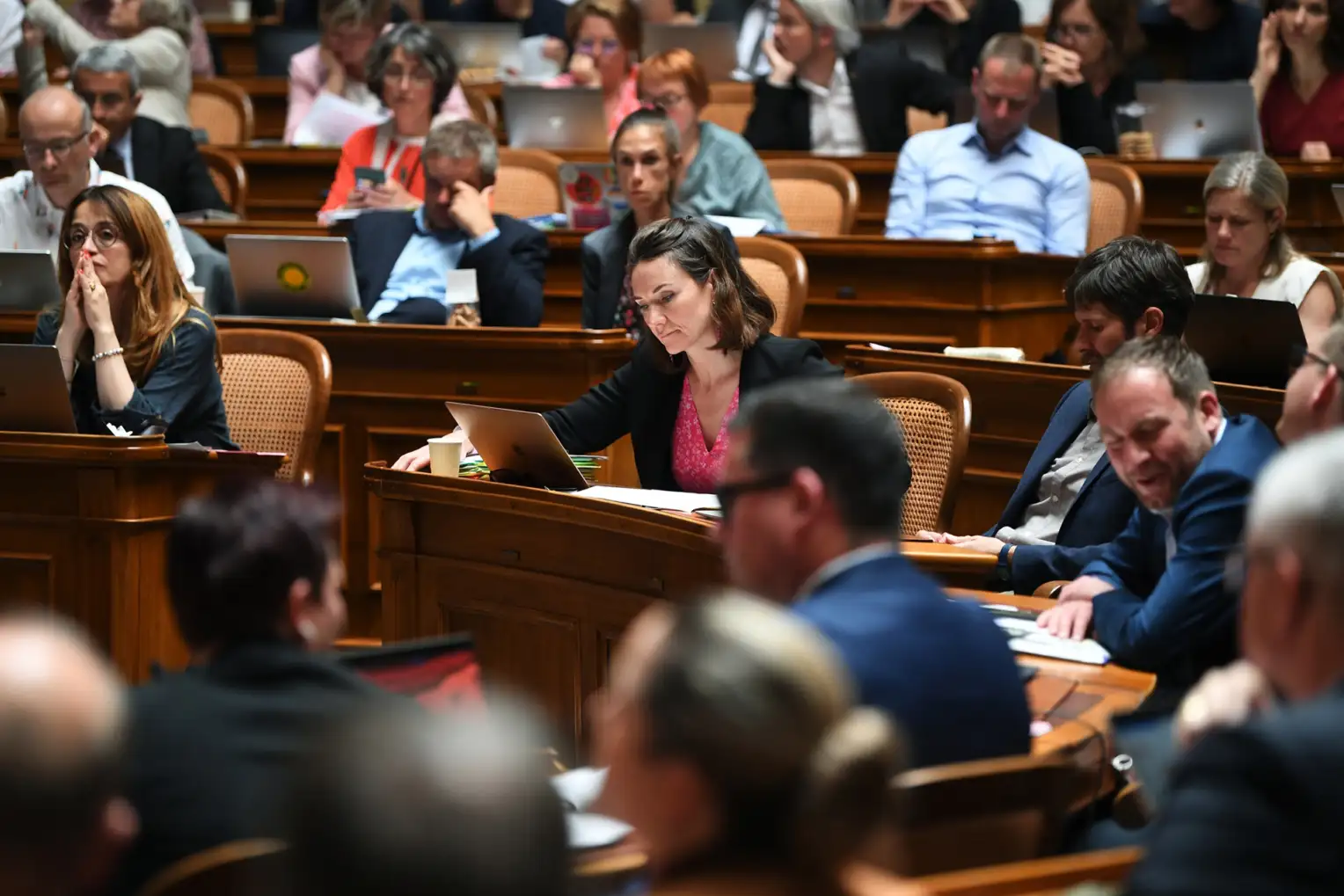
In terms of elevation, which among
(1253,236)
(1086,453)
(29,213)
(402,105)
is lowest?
(1086,453)

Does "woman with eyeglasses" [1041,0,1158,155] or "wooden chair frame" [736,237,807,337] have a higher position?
"woman with eyeglasses" [1041,0,1158,155]

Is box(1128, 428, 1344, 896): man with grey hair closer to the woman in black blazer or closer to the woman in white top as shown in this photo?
the woman in black blazer

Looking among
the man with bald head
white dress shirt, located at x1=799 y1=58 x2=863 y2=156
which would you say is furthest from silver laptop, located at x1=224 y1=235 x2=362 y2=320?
the man with bald head

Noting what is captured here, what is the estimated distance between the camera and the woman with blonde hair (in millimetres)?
1399

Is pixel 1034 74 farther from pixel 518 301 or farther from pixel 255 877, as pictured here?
pixel 255 877

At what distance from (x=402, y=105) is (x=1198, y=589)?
451 cm

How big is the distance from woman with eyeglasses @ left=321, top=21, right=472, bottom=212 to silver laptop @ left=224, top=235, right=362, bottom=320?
38.3 inches

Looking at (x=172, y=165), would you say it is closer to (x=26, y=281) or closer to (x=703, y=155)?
(x=26, y=281)

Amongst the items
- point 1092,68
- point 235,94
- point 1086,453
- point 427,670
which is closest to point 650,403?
point 1086,453

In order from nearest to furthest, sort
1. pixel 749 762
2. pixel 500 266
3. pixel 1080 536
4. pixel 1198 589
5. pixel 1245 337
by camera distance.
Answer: pixel 749 762 → pixel 1198 589 → pixel 1080 536 → pixel 1245 337 → pixel 500 266

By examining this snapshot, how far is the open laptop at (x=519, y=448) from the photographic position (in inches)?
149

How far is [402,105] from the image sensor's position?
21.6 feet

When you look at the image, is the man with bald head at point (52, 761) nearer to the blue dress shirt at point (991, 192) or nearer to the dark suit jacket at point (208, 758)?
the dark suit jacket at point (208, 758)

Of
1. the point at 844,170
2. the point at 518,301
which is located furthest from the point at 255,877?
the point at 844,170
